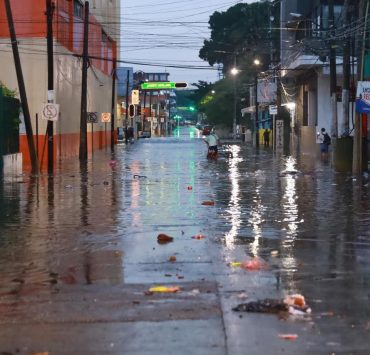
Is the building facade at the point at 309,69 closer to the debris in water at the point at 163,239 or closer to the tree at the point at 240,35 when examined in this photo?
the tree at the point at 240,35

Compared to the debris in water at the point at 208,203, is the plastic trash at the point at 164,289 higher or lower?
lower

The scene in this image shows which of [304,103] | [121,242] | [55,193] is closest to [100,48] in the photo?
[304,103]

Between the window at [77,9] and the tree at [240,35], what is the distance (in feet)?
84.2

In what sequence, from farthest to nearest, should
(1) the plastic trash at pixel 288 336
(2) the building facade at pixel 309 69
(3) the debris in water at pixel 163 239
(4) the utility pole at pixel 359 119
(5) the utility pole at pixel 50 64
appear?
(2) the building facade at pixel 309 69 → (5) the utility pole at pixel 50 64 → (4) the utility pole at pixel 359 119 → (3) the debris in water at pixel 163 239 → (1) the plastic trash at pixel 288 336

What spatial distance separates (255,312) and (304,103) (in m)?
46.9

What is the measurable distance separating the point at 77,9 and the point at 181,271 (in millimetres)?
39657

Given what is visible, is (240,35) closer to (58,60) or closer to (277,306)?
(58,60)

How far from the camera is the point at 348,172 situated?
1088 inches

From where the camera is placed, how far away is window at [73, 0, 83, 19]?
45.3 meters

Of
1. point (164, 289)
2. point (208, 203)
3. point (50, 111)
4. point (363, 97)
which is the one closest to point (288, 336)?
point (164, 289)

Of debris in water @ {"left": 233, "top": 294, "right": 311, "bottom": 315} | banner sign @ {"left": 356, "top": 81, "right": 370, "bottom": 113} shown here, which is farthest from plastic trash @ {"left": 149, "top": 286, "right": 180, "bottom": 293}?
banner sign @ {"left": 356, "top": 81, "right": 370, "bottom": 113}

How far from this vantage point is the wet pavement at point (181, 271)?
Answer: 641 cm

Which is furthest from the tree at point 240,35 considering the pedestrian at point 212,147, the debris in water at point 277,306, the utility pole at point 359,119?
the debris in water at point 277,306

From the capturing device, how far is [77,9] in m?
46.6
